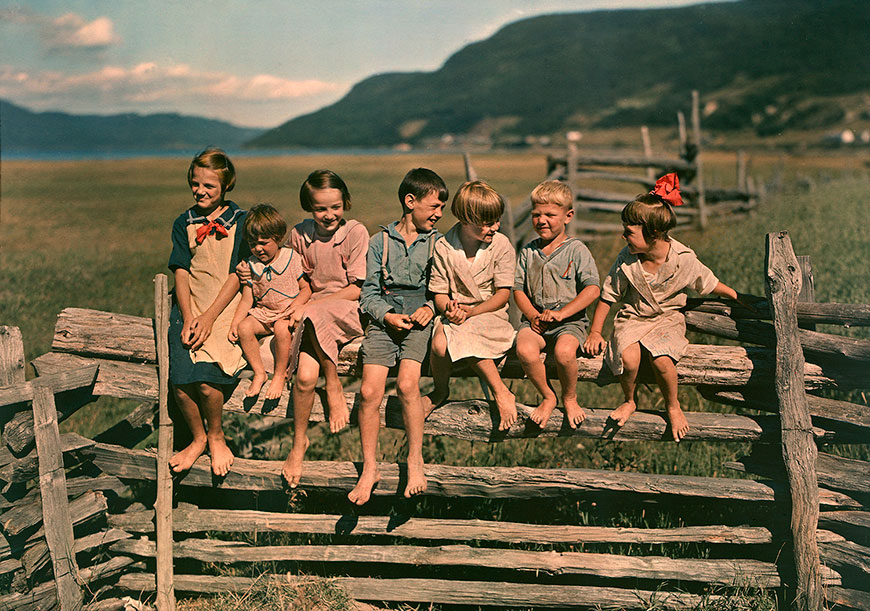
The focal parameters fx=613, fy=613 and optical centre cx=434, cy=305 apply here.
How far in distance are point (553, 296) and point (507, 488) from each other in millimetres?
1132

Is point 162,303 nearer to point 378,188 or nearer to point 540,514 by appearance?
point 540,514

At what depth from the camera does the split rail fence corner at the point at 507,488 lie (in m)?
3.35

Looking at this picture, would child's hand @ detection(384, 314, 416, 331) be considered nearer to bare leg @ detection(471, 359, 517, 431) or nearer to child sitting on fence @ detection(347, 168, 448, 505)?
child sitting on fence @ detection(347, 168, 448, 505)

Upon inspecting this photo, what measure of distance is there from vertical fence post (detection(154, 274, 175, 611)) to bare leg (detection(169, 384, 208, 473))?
0.07m

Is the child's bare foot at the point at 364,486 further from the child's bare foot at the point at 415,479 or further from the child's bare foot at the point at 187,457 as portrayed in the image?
the child's bare foot at the point at 187,457

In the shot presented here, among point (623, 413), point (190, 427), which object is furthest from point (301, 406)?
point (623, 413)

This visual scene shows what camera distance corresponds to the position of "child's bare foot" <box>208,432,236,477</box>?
11.7 feet

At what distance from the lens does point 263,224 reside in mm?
3443

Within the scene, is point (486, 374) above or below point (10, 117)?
below

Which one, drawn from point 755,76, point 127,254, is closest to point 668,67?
Result: point 755,76

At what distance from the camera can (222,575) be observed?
3863mm

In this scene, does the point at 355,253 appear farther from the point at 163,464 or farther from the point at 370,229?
the point at 370,229

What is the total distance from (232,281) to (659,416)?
2579 mm

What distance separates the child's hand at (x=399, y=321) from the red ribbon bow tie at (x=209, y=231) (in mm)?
1097
